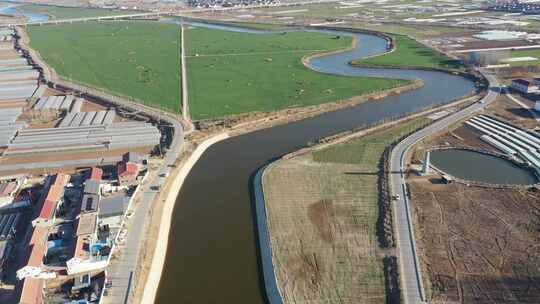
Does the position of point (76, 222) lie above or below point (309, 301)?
above

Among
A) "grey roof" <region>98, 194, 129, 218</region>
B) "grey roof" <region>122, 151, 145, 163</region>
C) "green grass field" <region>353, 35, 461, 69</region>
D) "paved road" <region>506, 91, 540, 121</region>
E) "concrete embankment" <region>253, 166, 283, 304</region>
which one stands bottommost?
"concrete embankment" <region>253, 166, 283, 304</region>

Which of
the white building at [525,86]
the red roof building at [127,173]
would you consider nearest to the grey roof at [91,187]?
the red roof building at [127,173]

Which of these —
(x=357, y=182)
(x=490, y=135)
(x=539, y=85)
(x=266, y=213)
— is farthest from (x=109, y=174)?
(x=539, y=85)

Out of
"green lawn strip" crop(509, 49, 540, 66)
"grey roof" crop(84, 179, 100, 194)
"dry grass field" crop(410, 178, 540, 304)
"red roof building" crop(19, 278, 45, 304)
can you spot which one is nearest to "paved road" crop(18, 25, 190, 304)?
"grey roof" crop(84, 179, 100, 194)

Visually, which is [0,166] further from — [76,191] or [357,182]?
[357,182]

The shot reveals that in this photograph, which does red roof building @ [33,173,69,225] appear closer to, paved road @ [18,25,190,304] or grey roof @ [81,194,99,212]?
grey roof @ [81,194,99,212]

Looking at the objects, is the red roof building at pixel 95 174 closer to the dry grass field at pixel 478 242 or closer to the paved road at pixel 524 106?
the dry grass field at pixel 478 242
